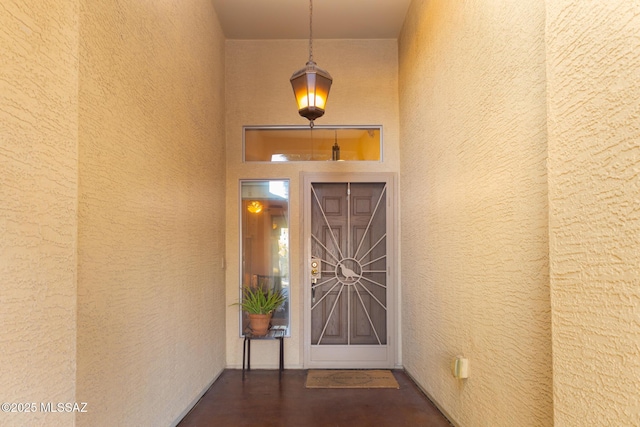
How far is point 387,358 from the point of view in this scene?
14.4 ft

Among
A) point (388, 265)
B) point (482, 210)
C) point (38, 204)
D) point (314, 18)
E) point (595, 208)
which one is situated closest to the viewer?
point (595, 208)

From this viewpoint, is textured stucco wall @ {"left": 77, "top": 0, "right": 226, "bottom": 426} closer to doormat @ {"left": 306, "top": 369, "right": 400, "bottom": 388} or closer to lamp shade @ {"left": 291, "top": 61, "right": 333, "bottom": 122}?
lamp shade @ {"left": 291, "top": 61, "right": 333, "bottom": 122}

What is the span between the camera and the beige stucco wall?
447 cm

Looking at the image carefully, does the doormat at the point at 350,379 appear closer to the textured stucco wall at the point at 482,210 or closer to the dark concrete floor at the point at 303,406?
the dark concrete floor at the point at 303,406

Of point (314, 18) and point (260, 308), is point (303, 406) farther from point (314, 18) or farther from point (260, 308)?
point (314, 18)

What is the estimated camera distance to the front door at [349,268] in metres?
4.43

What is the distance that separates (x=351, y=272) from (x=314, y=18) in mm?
2757

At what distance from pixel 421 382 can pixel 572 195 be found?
285 centimetres

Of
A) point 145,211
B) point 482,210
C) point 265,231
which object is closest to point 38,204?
point 145,211

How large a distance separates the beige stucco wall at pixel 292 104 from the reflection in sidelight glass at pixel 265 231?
88 millimetres

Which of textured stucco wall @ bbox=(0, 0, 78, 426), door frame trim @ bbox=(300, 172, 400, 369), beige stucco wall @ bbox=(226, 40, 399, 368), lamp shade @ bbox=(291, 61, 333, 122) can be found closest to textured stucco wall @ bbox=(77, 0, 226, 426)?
textured stucco wall @ bbox=(0, 0, 78, 426)

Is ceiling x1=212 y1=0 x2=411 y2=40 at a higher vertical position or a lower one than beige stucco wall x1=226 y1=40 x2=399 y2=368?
higher

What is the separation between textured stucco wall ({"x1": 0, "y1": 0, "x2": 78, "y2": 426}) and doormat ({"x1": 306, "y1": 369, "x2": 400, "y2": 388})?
8.85ft

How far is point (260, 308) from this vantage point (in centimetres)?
420
